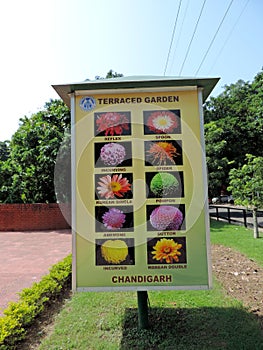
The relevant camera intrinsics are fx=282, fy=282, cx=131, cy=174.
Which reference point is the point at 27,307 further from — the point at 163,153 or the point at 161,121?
the point at 161,121

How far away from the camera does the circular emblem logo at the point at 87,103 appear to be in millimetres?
2738

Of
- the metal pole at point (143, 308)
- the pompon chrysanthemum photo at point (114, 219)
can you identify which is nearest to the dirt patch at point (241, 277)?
the metal pole at point (143, 308)

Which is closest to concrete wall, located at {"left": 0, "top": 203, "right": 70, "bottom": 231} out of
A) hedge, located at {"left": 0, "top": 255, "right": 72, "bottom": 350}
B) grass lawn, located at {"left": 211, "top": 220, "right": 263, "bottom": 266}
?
grass lawn, located at {"left": 211, "top": 220, "right": 263, "bottom": 266}

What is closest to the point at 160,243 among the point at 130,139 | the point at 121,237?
the point at 121,237

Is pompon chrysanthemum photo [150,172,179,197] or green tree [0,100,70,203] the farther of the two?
green tree [0,100,70,203]

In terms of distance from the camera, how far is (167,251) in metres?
2.62

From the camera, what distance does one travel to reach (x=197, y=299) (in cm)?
390

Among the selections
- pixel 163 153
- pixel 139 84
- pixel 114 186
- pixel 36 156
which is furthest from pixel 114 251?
pixel 36 156

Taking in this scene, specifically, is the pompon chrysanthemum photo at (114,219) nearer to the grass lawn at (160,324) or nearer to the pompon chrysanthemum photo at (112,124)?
the pompon chrysanthemum photo at (112,124)

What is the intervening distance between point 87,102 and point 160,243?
1.52 meters

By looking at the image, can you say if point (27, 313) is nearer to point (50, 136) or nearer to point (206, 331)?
point (206, 331)

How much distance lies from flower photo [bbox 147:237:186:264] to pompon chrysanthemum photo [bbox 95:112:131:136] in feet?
3.58

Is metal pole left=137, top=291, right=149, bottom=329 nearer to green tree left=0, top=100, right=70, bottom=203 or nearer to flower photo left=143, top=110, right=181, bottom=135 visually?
flower photo left=143, top=110, right=181, bottom=135

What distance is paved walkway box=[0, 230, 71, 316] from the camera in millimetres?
5039
